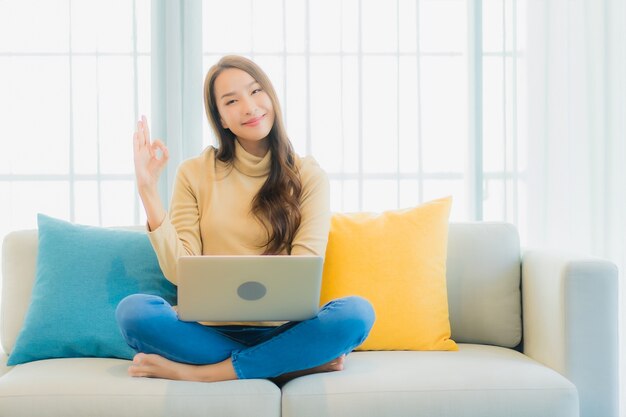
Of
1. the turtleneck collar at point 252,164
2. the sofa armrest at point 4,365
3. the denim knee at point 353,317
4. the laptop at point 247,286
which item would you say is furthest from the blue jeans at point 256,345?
the turtleneck collar at point 252,164

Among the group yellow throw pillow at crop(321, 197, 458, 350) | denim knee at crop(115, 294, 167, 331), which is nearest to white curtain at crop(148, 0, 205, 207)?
yellow throw pillow at crop(321, 197, 458, 350)

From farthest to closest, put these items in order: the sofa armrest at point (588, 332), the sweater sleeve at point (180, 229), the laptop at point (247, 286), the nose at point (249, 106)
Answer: the nose at point (249, 106)
the sweater sleeve at point (180, 229)
the sofa armrest at point (588, 332)
the laptop at point (247, 286)

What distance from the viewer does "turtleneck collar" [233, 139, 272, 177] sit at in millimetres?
2633

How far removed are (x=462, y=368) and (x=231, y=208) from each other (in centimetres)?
92

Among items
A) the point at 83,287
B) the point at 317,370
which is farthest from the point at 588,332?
the point at 83,287

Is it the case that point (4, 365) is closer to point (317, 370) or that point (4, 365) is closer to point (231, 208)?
point (231, 208)

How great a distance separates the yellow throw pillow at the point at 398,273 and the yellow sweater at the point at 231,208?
136mm

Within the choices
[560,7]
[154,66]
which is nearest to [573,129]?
[560,7]

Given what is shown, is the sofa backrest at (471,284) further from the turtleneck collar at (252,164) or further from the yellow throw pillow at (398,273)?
the turtleneck collar at (252,164)

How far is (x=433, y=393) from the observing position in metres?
2.05

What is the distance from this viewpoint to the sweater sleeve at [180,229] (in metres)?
2.34

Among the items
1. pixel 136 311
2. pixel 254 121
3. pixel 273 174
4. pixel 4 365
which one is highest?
pixel 254 121

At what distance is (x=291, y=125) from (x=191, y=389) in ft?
5.07

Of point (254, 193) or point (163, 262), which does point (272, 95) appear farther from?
point (163, 262)
